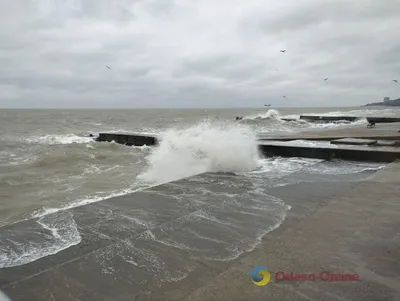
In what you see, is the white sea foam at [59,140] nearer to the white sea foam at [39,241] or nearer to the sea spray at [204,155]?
the sea spray at [204,155]

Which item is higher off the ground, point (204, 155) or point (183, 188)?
point (204, 155)

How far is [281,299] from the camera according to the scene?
2291 millimetres

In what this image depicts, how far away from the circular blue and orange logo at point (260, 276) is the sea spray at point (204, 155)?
16.2 feet

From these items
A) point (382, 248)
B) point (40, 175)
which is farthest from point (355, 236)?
point (40, 175)

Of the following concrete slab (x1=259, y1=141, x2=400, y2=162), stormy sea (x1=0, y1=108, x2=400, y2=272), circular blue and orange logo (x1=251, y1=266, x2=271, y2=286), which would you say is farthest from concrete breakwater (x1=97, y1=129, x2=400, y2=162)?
circular blue and orange logo (x1=251, y1=266, x2=271, y2=286)

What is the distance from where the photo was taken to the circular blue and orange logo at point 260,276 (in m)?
2.51

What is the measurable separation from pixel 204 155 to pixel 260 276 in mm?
6363

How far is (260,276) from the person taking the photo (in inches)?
103

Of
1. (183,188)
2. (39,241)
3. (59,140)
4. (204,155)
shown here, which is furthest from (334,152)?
(59,140)

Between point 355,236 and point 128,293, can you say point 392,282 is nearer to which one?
point 355,236

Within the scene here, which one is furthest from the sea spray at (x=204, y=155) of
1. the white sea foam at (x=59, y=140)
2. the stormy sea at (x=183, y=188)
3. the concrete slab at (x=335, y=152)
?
the white sea foam at (x=59, y=140)

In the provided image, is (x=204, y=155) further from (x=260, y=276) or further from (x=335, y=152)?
(x=260, y=276)

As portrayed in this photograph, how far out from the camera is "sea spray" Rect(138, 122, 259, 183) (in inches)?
324

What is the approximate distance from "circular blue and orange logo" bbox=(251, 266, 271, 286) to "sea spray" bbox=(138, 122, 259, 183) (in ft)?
16.2
